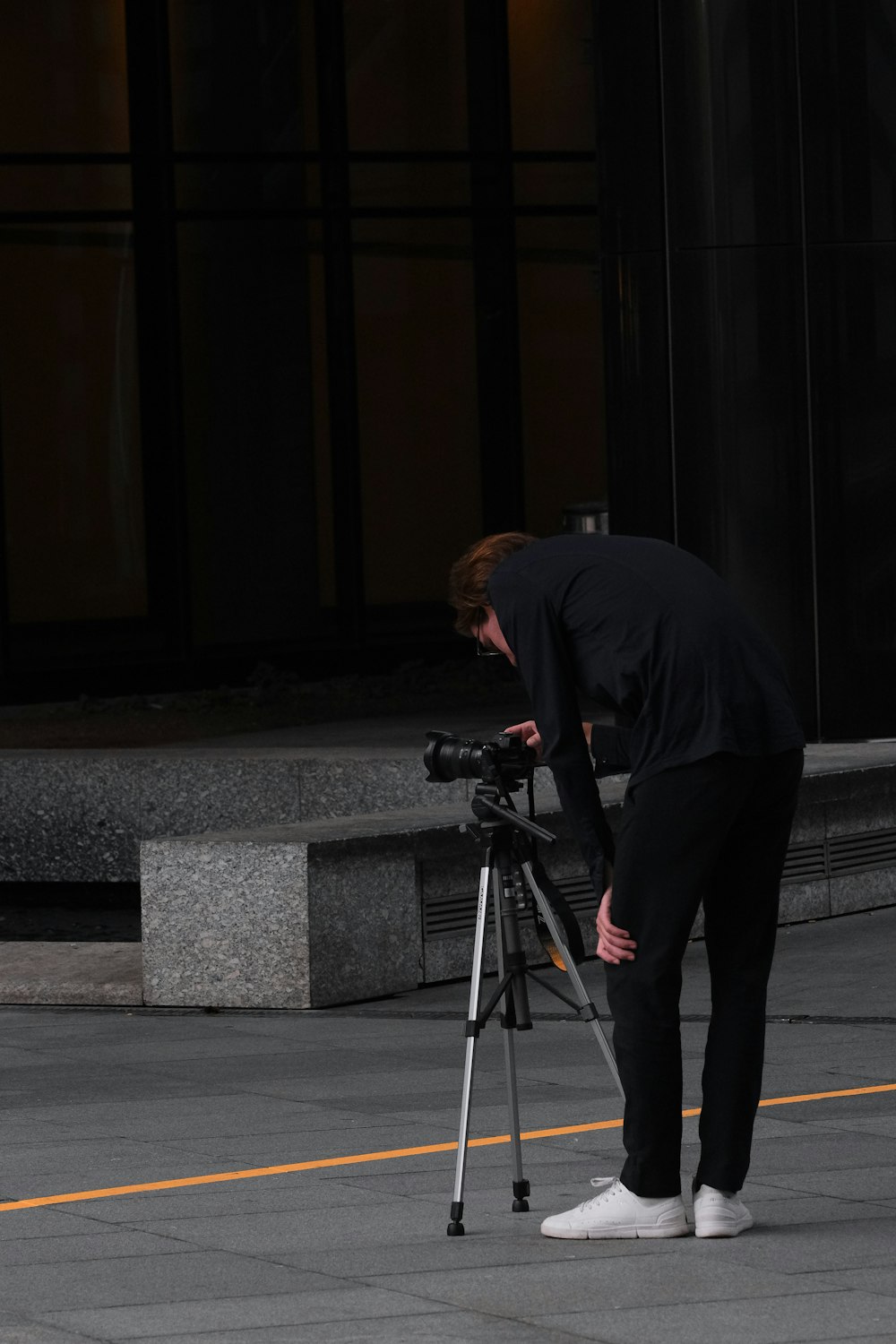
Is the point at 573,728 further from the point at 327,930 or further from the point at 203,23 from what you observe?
the point at 203,23

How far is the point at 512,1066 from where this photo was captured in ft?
18.3

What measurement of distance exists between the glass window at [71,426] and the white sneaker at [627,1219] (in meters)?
16.0

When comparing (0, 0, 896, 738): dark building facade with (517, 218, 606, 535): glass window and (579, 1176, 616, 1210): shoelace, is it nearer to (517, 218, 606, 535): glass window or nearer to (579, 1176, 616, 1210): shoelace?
(517, 218, 606, 535): glass window

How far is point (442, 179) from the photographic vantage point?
2311 cm

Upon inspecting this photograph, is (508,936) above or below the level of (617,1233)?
above

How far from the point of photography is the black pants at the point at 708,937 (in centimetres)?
524

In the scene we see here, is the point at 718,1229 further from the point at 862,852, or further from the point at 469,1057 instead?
the point at 862,852

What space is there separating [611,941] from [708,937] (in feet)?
0.96

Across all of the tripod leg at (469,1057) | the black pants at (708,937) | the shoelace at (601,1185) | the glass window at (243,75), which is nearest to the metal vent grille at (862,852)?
the shoelace at (601,1185)

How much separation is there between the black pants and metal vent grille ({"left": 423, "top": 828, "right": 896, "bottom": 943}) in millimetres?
3886

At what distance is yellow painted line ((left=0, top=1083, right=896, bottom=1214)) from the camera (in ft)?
19.7

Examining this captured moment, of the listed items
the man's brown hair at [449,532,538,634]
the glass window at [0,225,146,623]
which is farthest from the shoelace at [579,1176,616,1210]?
the glass window at [0,225,146,623]

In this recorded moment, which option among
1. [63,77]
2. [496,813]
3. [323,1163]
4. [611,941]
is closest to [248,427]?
[63,77]

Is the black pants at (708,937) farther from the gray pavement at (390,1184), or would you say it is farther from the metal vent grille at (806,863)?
the metal vent grille at (806,863)
